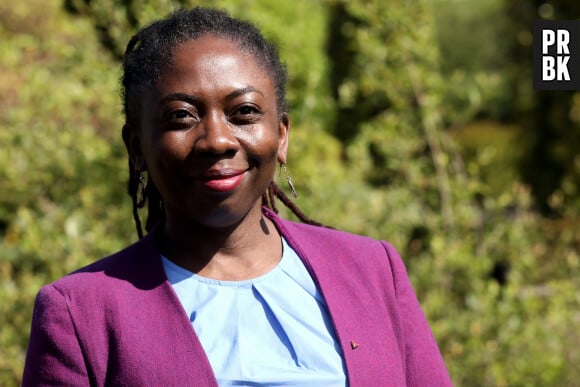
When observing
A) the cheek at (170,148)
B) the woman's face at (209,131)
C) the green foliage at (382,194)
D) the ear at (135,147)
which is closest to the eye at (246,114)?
the woman's face at (209,131)

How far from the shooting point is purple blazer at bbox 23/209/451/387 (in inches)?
64.0

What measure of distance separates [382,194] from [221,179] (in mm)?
2956

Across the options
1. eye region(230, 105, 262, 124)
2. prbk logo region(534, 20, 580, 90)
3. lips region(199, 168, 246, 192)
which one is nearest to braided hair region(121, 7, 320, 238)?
eye region(230, 105, 262, 124)

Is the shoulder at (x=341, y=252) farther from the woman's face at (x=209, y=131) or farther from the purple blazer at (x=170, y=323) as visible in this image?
the woman's face at (x=209, y=131)

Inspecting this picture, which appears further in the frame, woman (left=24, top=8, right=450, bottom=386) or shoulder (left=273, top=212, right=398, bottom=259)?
shoulder (left=273, top=212, right=398, bottom=259)

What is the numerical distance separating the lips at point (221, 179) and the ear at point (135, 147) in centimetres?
19

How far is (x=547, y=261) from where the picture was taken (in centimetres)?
524

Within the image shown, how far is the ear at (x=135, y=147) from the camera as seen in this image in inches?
71.8

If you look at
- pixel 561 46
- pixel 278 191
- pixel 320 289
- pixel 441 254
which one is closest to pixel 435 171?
pixel 441 254

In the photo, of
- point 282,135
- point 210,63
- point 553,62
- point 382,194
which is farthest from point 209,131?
point 553,62

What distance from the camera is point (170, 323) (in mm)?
1667

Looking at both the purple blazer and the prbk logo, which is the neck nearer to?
the purple blazer

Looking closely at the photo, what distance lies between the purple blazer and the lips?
20cm

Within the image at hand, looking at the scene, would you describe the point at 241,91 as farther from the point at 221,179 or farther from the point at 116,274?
the point at 116,274
